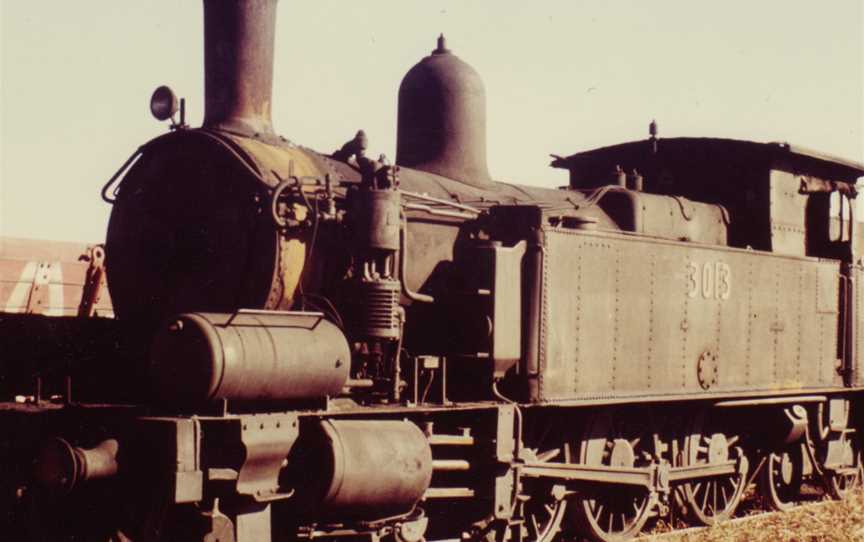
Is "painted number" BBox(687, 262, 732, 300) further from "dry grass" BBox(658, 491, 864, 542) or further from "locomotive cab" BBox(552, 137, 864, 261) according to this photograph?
"dry grass" BBox(658, 491, 864, 542)

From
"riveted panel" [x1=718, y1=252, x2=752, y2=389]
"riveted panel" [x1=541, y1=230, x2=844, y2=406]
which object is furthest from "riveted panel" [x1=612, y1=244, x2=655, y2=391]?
"riveted panel" [x1=718, y1=252, x2=752, y2=389]

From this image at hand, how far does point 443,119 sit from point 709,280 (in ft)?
8.33

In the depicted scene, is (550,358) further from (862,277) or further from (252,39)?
(862,277)

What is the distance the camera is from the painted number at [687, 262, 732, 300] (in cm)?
898

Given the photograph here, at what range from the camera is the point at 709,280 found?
9.17 metres

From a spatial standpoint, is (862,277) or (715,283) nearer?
(715,283)

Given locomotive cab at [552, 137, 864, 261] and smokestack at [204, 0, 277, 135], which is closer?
smokestack at [204, 0, 277, 135]

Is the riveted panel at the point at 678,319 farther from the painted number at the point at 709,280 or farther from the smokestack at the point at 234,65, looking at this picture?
the smokestack at the point at 234,65

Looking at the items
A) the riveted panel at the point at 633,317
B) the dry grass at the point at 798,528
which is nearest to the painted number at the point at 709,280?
the riveted panel at the point at 633,317

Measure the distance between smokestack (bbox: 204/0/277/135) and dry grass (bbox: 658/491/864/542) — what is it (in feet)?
15.1

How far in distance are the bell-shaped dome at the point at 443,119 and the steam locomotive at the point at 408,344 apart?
25 millimetres

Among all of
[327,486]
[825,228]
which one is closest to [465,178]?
[327,486]

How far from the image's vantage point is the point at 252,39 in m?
7.34

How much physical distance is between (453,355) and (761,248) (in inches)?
157
